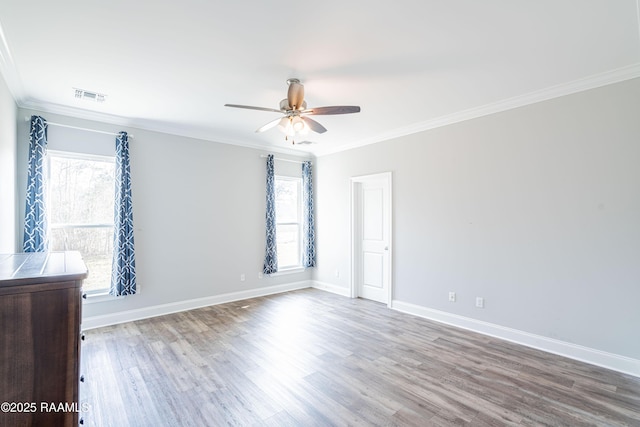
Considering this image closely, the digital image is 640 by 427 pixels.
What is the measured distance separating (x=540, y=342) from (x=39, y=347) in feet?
14.0

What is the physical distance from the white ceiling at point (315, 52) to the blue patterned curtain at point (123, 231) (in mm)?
653

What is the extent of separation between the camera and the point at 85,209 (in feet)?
13.0

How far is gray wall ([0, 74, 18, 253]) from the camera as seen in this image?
2.70 m

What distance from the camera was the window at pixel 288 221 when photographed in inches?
237

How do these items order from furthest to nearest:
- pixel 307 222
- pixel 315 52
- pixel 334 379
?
pixel 307 222
pixel 334 379
pixel 315 52

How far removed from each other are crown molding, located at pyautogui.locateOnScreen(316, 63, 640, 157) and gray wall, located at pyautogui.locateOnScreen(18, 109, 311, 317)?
2646 millimetres

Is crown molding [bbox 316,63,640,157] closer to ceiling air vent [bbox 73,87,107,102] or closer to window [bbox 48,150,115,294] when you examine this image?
ceiling air vent [bbox 73,87,107,102]

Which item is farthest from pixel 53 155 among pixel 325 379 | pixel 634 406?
pixel 634 406

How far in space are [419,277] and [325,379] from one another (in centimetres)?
235

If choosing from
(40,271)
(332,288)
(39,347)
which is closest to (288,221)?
(332,288)

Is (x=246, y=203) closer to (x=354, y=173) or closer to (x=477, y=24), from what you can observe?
(x=354, y=173)

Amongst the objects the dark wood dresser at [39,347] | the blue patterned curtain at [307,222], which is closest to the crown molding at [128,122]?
the blue patterned curtain at [307,222]

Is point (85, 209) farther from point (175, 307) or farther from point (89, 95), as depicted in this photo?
point (175, 307)

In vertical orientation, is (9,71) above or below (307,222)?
Answer: above
